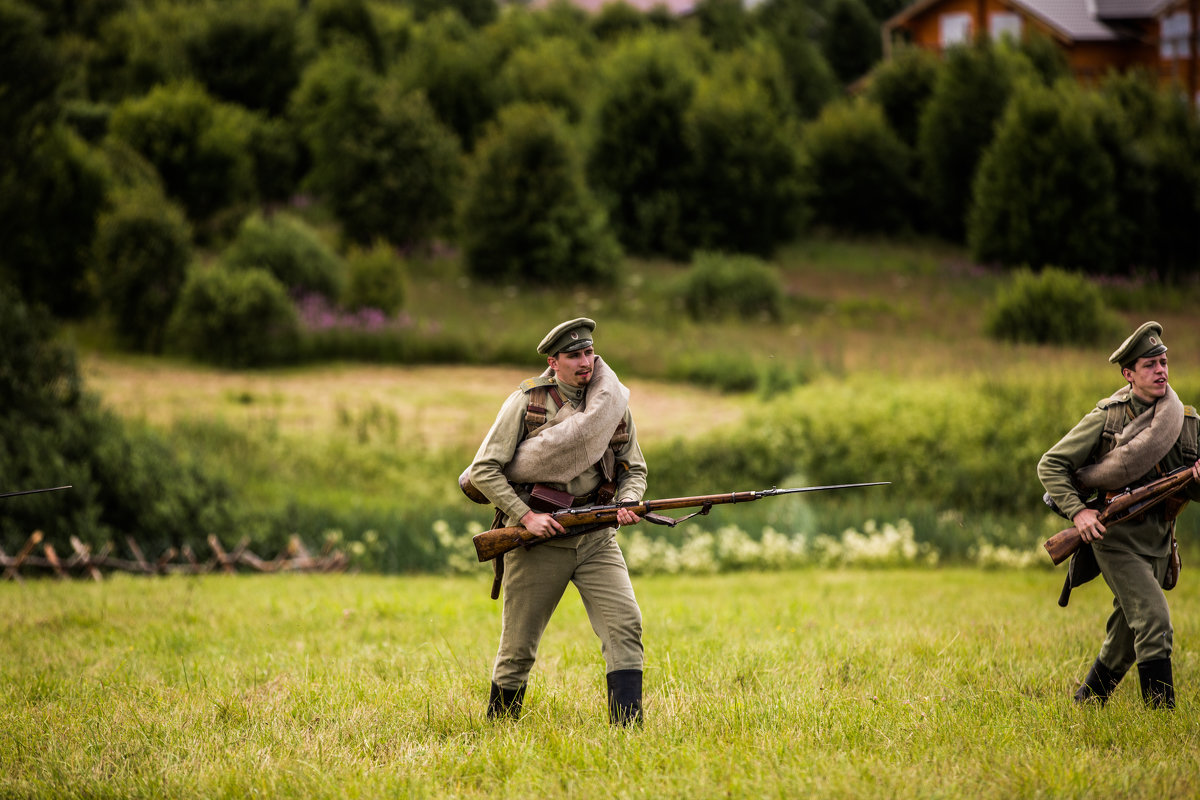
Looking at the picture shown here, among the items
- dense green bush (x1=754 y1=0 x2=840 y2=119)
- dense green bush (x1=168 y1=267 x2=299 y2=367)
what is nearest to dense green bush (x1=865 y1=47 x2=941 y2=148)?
dense green bush (x1=754 y1=0 x2=840 y2=119)

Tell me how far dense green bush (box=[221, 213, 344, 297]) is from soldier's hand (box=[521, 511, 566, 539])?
71.6 ft

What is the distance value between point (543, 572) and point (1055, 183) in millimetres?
31053

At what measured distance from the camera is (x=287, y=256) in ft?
87.6

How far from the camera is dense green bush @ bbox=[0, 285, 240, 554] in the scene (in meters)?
13.1

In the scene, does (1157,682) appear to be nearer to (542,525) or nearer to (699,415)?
(542,525)

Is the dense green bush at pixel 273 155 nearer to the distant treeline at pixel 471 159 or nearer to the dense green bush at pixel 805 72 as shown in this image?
the distant treeline at pixel 471 159

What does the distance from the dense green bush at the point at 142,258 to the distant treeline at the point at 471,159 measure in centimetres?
5

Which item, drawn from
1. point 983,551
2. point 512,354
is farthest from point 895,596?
point 512,354

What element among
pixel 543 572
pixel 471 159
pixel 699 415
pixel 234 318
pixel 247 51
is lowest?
pixel 699 415

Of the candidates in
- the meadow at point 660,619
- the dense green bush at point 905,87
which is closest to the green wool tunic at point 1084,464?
the meadow at point 660,619

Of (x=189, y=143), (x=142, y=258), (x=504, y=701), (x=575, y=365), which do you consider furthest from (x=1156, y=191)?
(x=504, y=701)

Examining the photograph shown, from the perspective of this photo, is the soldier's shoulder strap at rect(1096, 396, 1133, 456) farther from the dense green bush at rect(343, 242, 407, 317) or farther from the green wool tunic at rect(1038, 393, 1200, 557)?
the dense green bush at rect(343, 242, 407, 317)

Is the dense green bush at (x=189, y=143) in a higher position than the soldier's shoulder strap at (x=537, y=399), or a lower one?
higher

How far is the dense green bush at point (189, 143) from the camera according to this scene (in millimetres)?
32656
